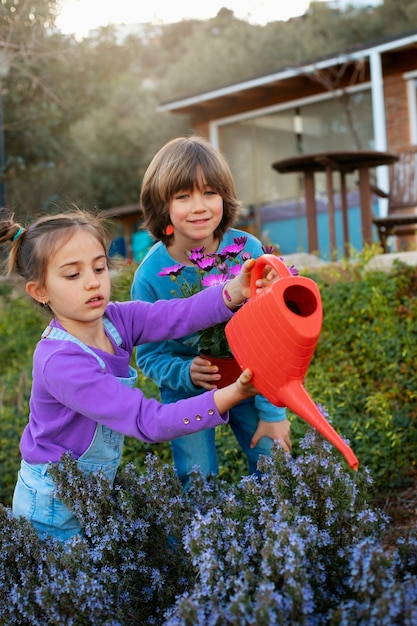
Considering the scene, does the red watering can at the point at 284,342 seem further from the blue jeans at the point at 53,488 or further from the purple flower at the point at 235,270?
the blue jeans at the point at 53,488

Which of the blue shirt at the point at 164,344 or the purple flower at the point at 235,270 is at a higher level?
the purple flower at the point at 235,270

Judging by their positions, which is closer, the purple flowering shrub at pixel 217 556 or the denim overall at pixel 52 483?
the purple flowering shrub at pixel 217 556

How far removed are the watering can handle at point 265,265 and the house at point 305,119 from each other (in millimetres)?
9456

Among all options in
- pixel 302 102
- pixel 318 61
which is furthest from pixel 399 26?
pixel 318 61

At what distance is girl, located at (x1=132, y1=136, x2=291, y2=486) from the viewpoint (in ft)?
7.54

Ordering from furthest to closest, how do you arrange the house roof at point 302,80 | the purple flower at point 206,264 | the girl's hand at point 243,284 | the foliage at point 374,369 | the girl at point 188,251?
the house roof at point 302,80
the foliage at point 374,369
the girl at point 188,251
the purple flower at point 206,264
the girl's hand at point 243,284

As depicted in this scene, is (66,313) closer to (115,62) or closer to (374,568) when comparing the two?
(374,568)

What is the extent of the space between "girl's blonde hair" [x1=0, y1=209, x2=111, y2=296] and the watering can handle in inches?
19.8

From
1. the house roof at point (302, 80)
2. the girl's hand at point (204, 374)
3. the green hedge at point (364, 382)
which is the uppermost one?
the house roof at point (302, 80)

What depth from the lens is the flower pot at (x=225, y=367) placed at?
2.08 metres

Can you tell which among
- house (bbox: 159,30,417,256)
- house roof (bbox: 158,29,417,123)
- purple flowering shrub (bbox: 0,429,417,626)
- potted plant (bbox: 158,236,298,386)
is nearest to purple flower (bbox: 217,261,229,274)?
potted plant (bbox: 158,236,298,386)

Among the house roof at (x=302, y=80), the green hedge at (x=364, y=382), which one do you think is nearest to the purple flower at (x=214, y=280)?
the green hedge at (x=364, y=382)

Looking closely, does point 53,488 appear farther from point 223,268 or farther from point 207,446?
point 223,268

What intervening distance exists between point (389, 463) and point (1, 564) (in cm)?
192
